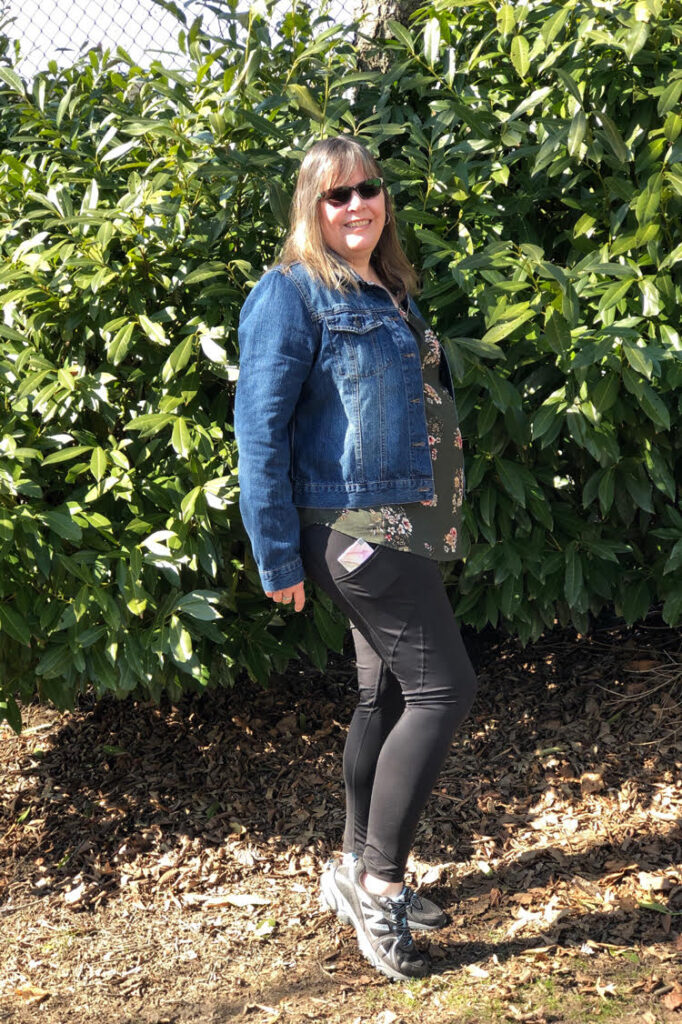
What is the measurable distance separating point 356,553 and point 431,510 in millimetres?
230

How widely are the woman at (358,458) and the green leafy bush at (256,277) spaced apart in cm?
39

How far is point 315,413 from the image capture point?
254cm

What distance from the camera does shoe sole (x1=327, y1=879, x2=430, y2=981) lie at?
272 centimetres

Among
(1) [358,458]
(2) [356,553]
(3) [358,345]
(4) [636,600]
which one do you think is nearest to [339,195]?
(3) [358,345]

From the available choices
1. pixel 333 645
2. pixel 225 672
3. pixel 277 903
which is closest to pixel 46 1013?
pixel 277 903

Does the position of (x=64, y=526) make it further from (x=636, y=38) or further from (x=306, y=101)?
(x=636, y=38)

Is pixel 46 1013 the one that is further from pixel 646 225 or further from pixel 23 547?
pixel 646 225

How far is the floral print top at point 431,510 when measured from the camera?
98.4 inches

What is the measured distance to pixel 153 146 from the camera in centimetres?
325

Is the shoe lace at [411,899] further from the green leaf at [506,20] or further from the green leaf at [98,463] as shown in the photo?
the green leaf at [506,20]

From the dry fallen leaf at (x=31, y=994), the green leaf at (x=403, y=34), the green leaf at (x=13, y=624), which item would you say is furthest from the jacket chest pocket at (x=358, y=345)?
the dry fallen leaf at (x=31, y=994)

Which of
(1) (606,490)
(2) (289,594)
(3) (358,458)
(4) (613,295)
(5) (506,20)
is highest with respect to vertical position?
(5) (506,20)

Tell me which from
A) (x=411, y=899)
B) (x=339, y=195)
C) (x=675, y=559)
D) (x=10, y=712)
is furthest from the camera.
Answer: (x=10, y=712)

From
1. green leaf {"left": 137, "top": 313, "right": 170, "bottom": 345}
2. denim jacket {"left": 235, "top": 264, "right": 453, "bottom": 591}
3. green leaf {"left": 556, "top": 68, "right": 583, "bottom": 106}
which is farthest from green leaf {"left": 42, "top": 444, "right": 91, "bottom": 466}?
green leaf {"left": 556, "top": 68, "right": 583, "bottom": 106}
